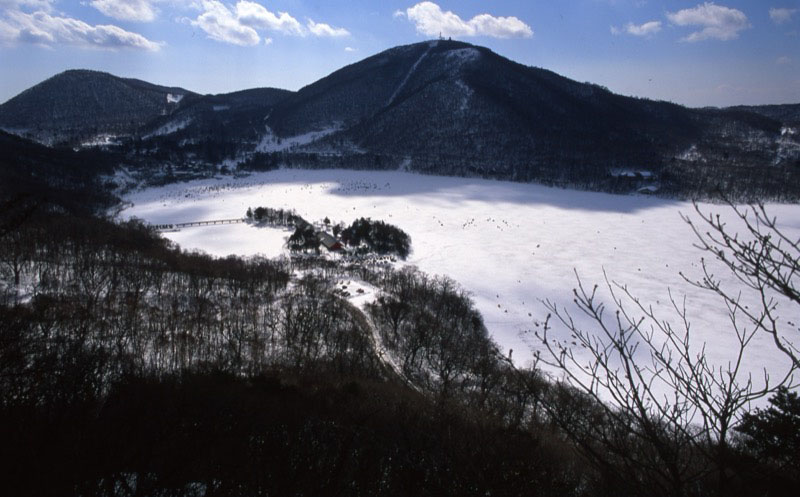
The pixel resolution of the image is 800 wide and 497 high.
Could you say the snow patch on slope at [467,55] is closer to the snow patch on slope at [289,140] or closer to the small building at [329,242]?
the snow patch on slope at [289,140]

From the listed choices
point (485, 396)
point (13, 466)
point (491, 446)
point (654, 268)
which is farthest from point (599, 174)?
point (13, 466)

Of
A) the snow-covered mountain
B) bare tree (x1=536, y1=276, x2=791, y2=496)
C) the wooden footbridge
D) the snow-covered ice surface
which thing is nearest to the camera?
bare tree (x1=536, y1=276, x2=791, y2=496)

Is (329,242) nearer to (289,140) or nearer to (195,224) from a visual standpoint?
(195,224)

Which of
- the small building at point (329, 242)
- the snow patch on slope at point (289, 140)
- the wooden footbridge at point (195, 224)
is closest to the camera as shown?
the small building at point (329, 242)

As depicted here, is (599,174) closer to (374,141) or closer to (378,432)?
(374,141)

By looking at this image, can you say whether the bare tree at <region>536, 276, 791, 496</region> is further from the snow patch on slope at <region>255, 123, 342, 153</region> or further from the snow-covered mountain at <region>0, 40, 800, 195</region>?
the snow patch on slope at <region>255, 123, 342, 153</region>

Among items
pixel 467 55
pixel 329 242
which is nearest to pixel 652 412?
pixel 329 242

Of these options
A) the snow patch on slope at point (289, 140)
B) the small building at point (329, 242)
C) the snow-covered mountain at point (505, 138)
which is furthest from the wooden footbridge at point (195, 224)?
the snow patch on slope at point (289, 140)

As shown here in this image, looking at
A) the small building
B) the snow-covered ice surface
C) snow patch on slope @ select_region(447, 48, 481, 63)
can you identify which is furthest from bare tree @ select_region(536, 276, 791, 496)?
snow patch on slope @ select_region(447, 48, 481, 63)
